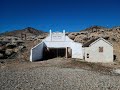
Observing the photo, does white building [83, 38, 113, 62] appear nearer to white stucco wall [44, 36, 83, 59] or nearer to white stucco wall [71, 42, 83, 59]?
white stucco wall [71, 42, 83, 59]

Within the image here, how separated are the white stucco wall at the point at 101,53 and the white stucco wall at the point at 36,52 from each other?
429 inches

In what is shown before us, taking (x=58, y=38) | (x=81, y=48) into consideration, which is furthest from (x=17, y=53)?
(x=81, y=48)

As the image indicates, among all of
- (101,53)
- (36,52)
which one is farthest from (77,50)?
(36,52)

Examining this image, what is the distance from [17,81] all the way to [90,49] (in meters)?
24.9

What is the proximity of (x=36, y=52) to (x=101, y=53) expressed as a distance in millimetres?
13506

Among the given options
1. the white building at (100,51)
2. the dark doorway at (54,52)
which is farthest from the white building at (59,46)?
the white building at (100,51)

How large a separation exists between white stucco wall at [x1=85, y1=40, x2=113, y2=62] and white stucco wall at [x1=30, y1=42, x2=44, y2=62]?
1090cm

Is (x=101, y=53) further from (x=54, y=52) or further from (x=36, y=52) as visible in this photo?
(x=36, y=52)

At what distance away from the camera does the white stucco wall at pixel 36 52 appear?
42844mm

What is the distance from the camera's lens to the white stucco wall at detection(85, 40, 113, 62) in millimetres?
44781

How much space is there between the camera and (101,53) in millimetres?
44750

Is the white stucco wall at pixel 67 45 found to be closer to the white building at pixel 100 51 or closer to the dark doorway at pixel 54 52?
the dark doorway at pixel 54 52

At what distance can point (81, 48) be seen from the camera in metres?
48.2

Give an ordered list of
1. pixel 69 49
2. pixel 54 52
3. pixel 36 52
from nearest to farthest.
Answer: pixel 36 52
pixel 69 49
pixel 54 52
